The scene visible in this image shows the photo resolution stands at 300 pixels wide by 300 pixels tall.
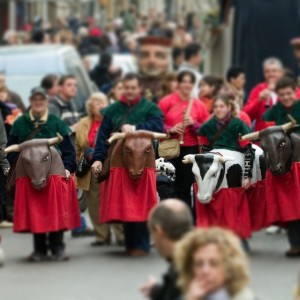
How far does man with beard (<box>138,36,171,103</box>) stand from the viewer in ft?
88.5

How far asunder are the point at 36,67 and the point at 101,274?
10471 millimetres

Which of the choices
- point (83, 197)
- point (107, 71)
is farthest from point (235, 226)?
point (107, 71)

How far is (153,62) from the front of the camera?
31.0m

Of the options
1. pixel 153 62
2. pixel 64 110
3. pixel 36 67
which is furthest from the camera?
pixel 153 62

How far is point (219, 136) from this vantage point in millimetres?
17906

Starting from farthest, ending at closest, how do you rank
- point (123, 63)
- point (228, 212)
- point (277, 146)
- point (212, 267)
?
point (123, 63) → point (228, 212) → point (277, 146) → point (212, 267)

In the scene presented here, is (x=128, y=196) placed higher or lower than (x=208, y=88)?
lower

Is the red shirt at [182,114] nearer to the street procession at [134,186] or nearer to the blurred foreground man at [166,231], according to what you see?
the street procession at [134,186]

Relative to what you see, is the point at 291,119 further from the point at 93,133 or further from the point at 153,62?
the point at 153,62

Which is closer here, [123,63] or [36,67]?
[36,67]

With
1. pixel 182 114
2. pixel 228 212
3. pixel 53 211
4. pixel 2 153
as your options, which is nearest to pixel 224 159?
pixel 228 212

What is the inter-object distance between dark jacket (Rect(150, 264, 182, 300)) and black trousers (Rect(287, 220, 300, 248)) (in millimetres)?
7044

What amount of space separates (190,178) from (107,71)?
41.9ft

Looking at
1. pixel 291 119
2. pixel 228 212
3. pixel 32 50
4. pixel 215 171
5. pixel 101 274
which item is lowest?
pixel 101 274
